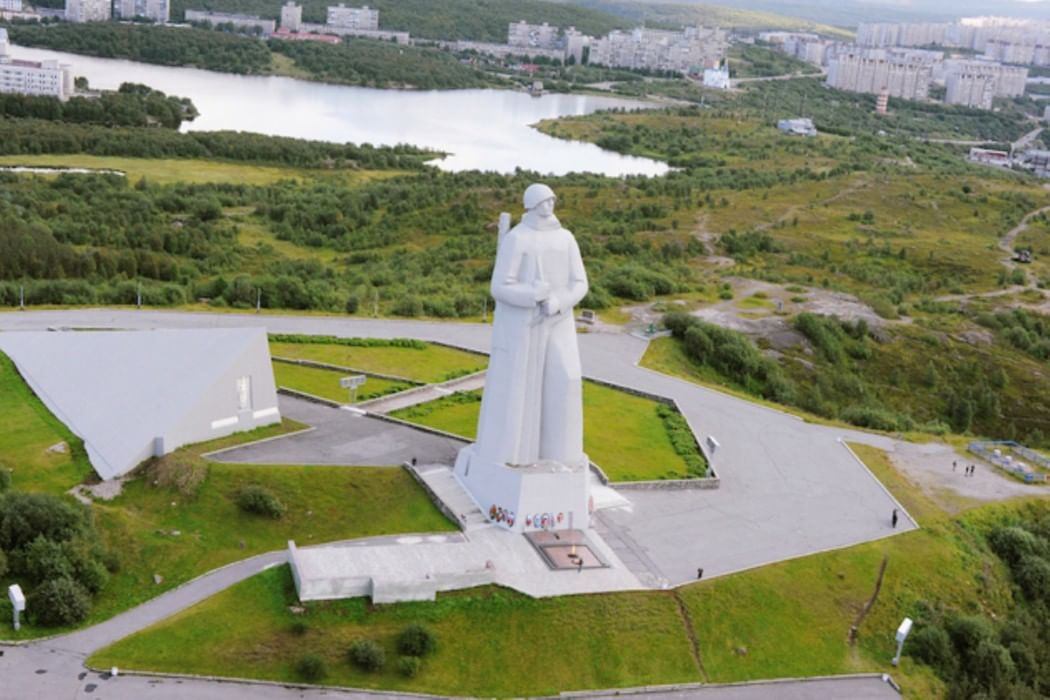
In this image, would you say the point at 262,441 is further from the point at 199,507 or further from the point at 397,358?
the point at 397,358

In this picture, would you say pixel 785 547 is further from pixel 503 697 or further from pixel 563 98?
pixel 563 98

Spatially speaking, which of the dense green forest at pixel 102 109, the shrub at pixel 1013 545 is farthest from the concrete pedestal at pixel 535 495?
the dense green forest at pixel 102 109

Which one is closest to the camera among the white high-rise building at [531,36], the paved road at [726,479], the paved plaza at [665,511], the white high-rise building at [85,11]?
the paved plaza at [665,511]

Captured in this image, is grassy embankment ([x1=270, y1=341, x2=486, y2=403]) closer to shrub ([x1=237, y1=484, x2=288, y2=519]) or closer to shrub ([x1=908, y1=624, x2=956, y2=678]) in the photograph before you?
shrub ([x1=237, y1=484, x2=288, y2=519])

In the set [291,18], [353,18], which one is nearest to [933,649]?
[291,18]

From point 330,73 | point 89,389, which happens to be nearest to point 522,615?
point 89,389

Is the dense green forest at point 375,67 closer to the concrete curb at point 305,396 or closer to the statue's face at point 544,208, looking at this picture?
the concrete curb at point 305,396
